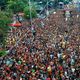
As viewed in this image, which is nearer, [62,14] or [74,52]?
[74,52]

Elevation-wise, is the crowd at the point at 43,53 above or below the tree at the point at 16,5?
above

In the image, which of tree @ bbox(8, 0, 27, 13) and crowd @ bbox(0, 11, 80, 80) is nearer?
crowd @ bbox(0, 11, 80, 80)

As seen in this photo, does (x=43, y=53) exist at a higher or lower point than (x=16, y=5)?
higher

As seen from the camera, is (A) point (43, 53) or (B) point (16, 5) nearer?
(A) point (43, 53)

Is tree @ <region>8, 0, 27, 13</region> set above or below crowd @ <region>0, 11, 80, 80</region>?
below

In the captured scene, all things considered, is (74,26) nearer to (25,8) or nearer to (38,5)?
A: (25,8)

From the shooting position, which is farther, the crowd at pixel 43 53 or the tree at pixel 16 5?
the tree at pixel 16 5

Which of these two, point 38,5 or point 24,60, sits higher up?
point 24,60

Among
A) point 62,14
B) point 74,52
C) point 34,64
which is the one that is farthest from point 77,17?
point 34,64
